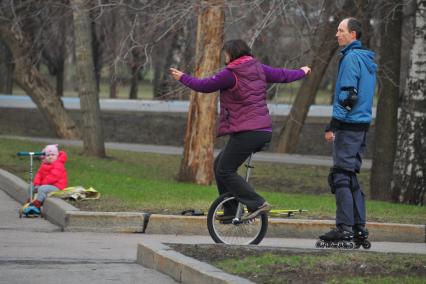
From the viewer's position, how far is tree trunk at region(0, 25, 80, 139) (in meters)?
28.4

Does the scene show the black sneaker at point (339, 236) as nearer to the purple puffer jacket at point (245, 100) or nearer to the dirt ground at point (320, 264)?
the dirt ground at point (320, 264)

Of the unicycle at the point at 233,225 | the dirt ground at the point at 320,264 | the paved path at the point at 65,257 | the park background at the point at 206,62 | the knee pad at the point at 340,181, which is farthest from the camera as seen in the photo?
the park background at the point at 206,62

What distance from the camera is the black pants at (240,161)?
9.69 metres

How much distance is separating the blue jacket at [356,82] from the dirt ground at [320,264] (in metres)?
1.43

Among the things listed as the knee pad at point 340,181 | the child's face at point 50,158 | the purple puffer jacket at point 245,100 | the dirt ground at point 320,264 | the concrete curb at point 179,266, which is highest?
the purple puffer jacket at point 245,100

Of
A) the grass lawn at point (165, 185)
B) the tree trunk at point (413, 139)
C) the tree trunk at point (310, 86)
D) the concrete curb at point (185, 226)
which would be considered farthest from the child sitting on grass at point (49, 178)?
the tree trunk at point (310, 86)

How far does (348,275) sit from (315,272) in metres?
0.24

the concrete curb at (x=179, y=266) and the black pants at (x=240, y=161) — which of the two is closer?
the concrete curb at (x=179, y=266)

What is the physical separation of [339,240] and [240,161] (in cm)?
119

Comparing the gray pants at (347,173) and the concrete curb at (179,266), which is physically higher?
the gray pants at (347,173)

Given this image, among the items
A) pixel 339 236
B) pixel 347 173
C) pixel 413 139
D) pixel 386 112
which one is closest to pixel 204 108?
pixel 413 139

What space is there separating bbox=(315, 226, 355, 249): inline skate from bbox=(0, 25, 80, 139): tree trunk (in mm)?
19477

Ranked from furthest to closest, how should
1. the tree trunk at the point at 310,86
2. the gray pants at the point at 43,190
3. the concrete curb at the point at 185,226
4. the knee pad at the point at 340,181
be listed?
1. the tree trunk at the point at 310,86
2. the gray pants at the point at 43,190
3. the concrete curb at the point at 185,226
4. the knee pad at the point at 340,181

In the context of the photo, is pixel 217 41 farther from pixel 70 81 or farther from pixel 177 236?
pixel 70 81
